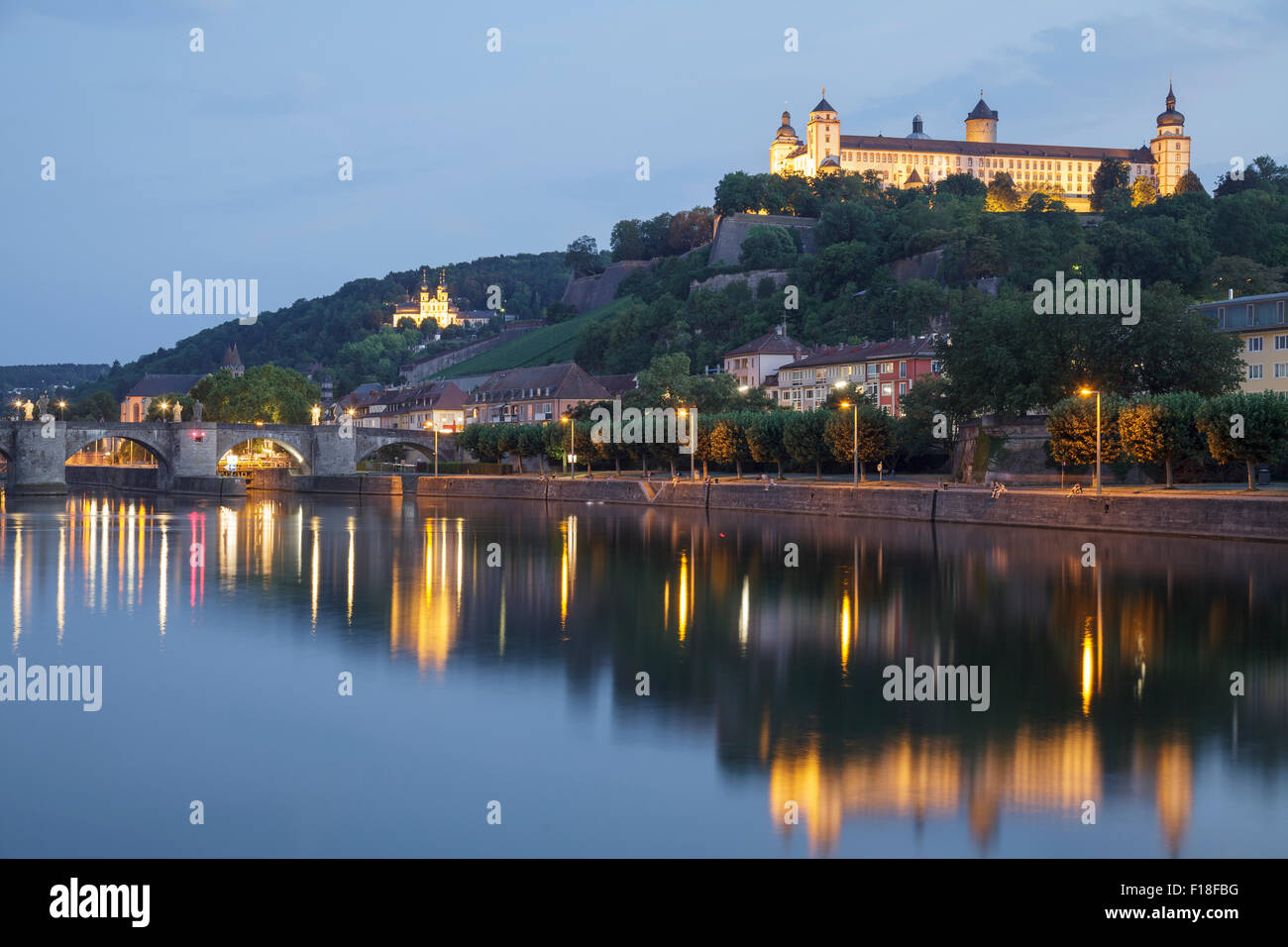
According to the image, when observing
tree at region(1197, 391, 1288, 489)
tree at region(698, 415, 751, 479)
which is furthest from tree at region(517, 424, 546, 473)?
tree at region(1197, 391, 1288, 489)

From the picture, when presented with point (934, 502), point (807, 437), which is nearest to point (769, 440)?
point (807, 437)

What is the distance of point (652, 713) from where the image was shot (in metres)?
15.3

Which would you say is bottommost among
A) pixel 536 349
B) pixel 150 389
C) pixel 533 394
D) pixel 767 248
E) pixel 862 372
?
pixel 533 394

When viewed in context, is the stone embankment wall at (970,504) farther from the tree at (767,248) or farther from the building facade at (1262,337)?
the tree at (767,248)

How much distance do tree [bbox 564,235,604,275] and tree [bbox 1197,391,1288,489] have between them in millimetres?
124237

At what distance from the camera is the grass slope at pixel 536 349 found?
462ft

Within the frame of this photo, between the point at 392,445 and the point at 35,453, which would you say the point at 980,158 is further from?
the point at 35,453

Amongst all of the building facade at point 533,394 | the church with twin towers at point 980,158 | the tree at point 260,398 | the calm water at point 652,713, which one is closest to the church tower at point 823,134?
the church with twin towers at point 980,158

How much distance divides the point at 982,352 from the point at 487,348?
110610 mm

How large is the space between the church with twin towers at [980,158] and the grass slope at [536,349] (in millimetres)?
35558

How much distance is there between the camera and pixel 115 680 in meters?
17.9

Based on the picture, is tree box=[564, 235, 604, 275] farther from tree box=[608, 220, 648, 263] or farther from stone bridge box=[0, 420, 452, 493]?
stone bridge box=[0, 420, 452, 493]

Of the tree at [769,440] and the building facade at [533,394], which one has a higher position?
the building facade at [533,394]

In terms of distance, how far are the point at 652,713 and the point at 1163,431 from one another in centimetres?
Result: 3258
